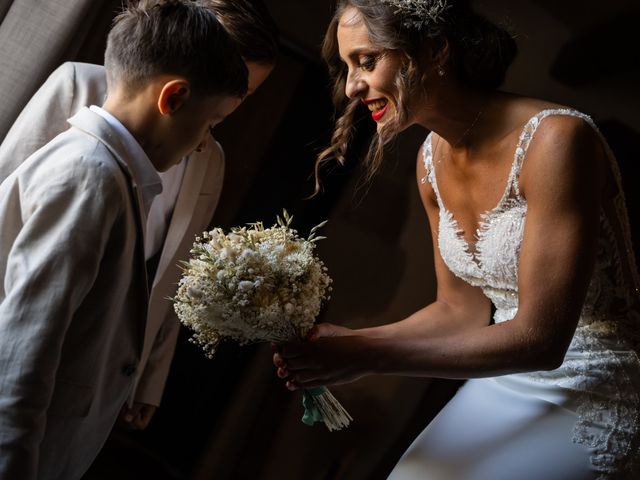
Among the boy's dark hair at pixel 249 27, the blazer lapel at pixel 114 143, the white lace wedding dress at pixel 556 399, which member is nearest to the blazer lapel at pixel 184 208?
the boy's dark hair at pixel 249 27

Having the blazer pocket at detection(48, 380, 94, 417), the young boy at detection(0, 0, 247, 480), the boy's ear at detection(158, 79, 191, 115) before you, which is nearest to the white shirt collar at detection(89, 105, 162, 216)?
the young boy at detection(0, 0, 247, 480)

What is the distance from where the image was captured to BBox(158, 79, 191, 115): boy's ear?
184 cm

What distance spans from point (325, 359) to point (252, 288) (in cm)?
25

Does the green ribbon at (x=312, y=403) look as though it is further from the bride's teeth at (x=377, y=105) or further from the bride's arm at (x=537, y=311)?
the bride's teeth at (x=377, y=105)

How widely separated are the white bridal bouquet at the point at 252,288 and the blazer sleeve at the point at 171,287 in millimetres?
654

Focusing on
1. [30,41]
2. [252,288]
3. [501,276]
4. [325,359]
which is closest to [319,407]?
[325,359]

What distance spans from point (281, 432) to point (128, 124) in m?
1.75

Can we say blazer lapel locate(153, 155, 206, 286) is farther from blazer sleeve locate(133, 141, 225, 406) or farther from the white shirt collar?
the white shirt collar

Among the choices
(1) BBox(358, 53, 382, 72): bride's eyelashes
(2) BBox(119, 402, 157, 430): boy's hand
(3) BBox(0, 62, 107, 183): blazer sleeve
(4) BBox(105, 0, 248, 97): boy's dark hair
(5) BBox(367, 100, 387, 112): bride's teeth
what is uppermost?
(4) BBox(105, 0, 248, 97): boy's dark hair

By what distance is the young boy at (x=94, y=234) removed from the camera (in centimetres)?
155

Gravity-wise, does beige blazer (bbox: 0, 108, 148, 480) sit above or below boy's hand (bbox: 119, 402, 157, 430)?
above

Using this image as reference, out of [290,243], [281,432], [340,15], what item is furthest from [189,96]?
[281,432]

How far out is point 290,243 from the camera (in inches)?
76.2

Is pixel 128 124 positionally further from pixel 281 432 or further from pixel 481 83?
pixel 281 432
